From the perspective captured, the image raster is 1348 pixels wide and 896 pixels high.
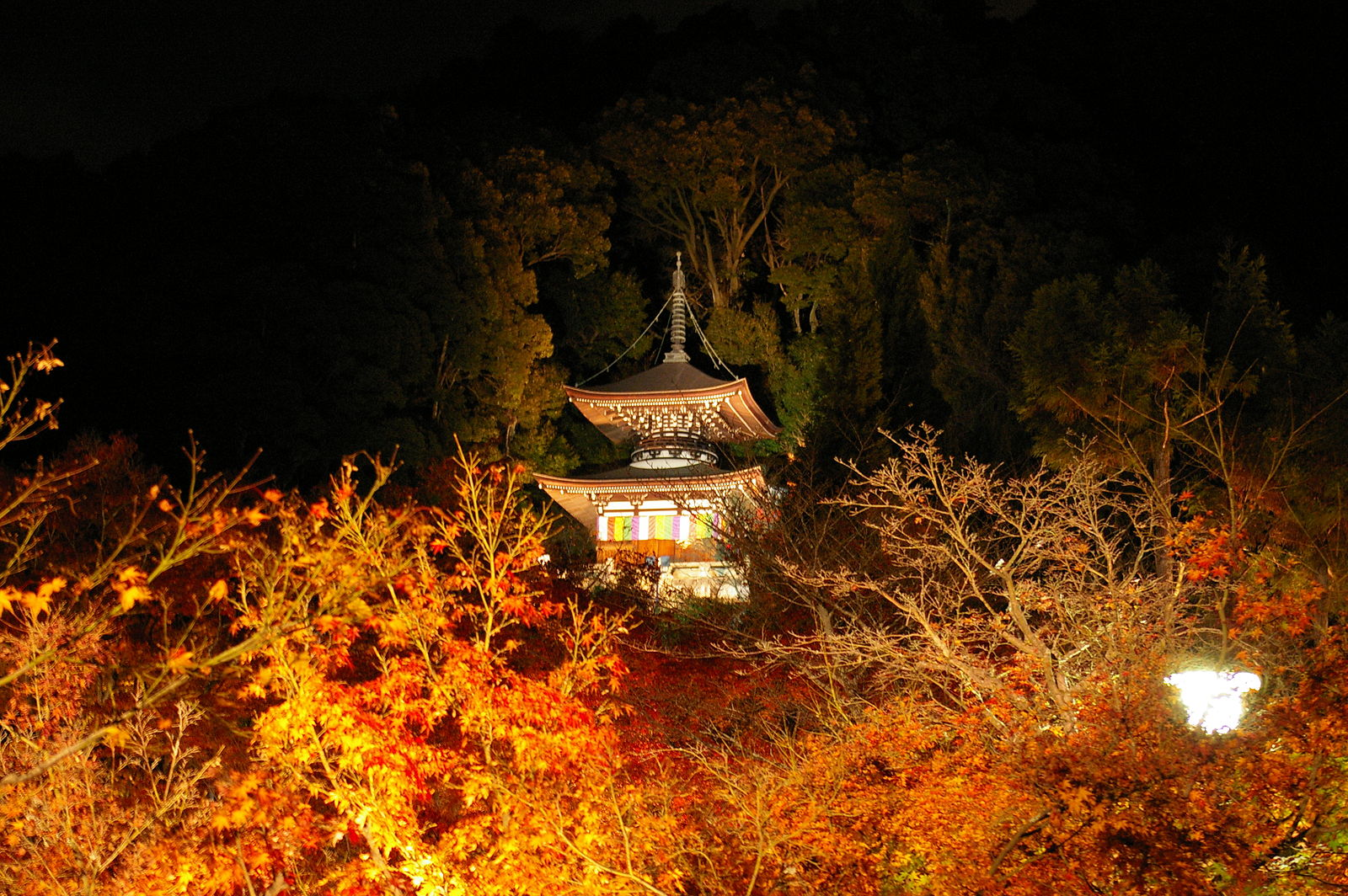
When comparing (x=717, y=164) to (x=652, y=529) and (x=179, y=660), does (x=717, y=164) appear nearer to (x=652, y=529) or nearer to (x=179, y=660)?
(x=652, y=529)

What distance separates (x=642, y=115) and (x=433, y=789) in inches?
843

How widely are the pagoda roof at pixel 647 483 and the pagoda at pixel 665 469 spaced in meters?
0.01

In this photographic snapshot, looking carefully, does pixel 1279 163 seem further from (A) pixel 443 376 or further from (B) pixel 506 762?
(B) pixel 506 762

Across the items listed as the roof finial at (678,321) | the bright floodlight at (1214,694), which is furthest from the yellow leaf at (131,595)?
the roof finial at (678,321)

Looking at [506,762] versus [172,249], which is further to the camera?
[172,249]

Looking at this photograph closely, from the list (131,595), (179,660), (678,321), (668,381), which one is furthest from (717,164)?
(179,660)

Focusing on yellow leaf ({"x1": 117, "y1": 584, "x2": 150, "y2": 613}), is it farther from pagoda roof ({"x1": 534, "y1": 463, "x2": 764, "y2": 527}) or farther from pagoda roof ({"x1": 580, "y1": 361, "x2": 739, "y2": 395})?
pagoda roof ({"x1": 580, "y1": 361, "x2": 739, "y2": 395})

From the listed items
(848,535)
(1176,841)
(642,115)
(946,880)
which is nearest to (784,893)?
(946,880)

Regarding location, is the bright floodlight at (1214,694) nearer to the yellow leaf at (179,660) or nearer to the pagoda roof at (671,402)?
the yellow leaf at (179,660)

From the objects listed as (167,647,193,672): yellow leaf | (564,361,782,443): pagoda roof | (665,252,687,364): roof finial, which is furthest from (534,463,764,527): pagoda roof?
(167,647,193,672): yellow leaf

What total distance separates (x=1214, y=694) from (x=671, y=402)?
41.8 ft

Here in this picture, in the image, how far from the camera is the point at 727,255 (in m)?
30.1

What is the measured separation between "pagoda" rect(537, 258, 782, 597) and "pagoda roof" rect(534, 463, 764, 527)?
14 mm

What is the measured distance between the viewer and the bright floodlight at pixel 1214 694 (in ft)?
27.7
